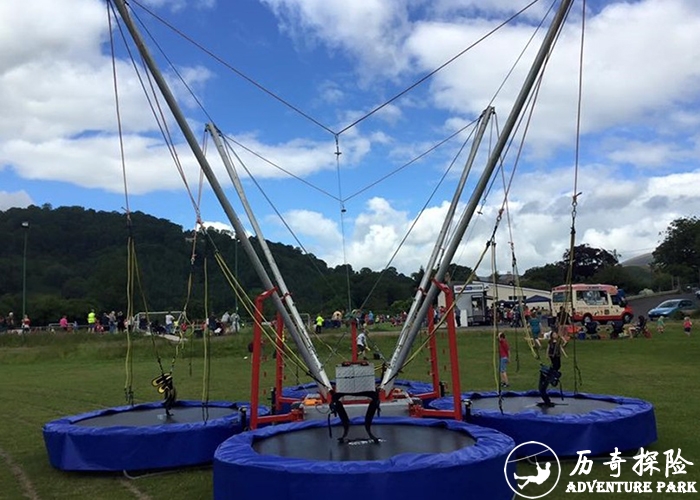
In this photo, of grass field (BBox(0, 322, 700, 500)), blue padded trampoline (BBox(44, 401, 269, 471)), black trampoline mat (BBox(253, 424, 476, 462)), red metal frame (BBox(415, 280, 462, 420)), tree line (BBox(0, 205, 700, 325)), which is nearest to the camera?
black trampoline mat (BBox(253, 424, 476, 462))

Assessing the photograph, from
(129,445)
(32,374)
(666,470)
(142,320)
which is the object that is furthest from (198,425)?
(142,320)

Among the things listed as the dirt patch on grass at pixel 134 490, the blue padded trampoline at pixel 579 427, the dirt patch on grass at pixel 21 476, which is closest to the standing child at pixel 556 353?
the blue padded trampoline at pixel 579 427

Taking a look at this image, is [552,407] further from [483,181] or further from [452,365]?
[483,181]

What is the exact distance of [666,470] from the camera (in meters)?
6.79

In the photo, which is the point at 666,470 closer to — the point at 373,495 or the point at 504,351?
the point at 373,495

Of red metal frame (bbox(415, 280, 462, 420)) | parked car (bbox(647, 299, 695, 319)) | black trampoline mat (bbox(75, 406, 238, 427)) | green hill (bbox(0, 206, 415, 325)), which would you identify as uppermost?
green hill (bbox(0, 206, 415, 325))

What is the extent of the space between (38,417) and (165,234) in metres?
38.3

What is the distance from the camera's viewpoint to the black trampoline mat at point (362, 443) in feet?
19.3

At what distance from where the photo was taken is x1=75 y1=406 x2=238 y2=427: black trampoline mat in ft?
27.4

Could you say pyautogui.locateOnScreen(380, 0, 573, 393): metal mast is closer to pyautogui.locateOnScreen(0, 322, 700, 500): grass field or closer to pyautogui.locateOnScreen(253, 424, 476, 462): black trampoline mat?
pyautogui.locateOnScreen(253, 424, 476, 462): black trampoline mat

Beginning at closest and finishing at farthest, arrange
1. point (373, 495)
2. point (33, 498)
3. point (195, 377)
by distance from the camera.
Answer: point (373, 495), point (33, 498), point (195, 377)

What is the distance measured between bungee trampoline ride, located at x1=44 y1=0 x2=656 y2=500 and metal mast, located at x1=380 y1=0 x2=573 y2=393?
12mm

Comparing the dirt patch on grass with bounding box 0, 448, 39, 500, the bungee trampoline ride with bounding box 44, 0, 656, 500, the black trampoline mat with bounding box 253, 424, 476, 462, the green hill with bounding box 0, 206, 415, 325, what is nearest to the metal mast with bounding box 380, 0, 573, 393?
the bungee trampoline ride with bounding box 44, 0, 656, 500

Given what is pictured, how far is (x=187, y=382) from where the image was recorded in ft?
55.2
